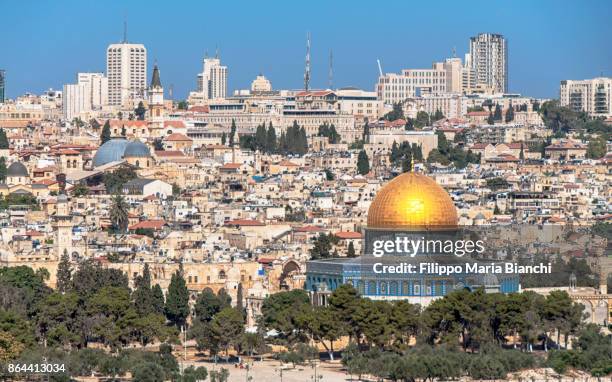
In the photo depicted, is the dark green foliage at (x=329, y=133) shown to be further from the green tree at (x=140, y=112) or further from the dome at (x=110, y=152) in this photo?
the dome at (x=110, y=152)

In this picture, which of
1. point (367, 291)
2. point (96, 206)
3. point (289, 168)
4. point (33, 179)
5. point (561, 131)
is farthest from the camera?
point (561, 131)

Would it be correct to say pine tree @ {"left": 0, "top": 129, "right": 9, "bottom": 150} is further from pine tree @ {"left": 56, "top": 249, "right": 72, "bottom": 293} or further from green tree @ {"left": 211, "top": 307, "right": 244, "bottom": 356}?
green tree @ {"left": 211, "top": 307, "right": 244, "bottom": 356}

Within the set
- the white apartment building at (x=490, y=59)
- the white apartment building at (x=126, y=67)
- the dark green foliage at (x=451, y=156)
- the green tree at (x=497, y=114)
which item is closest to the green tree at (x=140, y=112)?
the green tree at (x=497, y=114)

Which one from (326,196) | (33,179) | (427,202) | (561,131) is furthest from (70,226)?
(561,131)

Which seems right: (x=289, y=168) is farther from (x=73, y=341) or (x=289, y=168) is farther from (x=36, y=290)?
(x=73, y=341)

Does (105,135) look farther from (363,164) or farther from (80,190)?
(80,190)

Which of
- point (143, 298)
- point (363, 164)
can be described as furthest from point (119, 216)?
point (363, 164)
